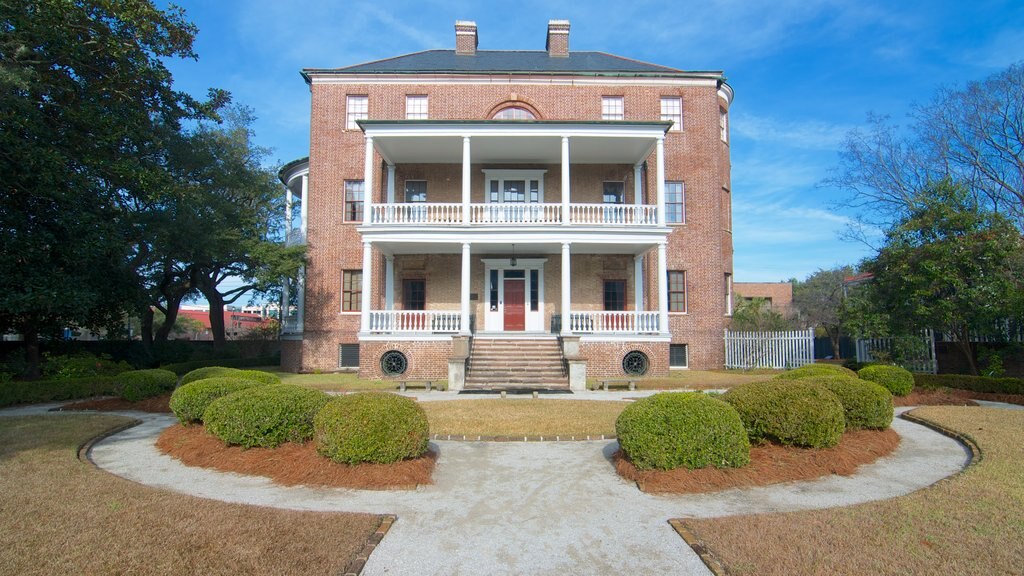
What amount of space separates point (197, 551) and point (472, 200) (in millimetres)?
18965

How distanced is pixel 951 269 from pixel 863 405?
9.97 metres

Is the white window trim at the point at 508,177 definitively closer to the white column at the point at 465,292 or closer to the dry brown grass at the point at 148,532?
the white column at the point at 465,292

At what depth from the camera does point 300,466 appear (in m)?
6.92

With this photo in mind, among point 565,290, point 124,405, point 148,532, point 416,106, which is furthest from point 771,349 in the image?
point 148,532

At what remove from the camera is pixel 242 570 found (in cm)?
400

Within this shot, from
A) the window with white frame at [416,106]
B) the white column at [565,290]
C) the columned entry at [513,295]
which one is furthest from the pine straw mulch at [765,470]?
the window with white frame at [416,106]

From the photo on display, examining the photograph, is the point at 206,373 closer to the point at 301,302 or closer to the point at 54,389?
the point at 54,389

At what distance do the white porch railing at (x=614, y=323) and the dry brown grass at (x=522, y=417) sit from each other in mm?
6195

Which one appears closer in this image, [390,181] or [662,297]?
[662,297]

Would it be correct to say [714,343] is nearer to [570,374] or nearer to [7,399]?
[570,374]

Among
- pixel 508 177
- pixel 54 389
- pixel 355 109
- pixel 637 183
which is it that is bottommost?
pixel 54 389

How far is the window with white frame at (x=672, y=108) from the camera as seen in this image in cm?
2342

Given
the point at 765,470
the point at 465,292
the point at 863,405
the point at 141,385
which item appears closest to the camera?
the point at 765,470

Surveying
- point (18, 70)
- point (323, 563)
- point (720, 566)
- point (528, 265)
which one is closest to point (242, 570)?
point (323, 563)
